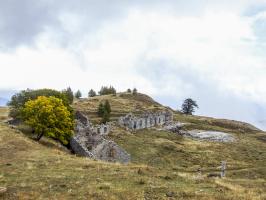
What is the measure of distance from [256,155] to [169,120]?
5193cm

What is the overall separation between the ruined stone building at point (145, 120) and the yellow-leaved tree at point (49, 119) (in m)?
64.3

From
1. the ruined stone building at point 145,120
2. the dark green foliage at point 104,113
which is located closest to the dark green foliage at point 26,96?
the dark green foliage at point 104,113

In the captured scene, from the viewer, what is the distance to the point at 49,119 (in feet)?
224

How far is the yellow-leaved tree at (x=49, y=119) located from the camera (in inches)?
2694

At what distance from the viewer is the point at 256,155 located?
112000 mm

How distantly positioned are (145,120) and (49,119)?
260 ft

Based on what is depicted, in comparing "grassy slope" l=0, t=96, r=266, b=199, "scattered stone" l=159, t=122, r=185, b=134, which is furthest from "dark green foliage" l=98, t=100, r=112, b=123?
"grassy slope" l=0, t=96, r=266, b=199

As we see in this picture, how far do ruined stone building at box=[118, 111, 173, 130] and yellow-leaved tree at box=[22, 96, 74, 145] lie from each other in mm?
64258

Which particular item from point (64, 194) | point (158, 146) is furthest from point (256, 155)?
point (64, 194)

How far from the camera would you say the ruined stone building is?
13638 centimetres

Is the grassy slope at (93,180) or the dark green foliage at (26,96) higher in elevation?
the dark green foliage at (26,96)

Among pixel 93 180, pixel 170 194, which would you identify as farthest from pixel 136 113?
pixel 170 194

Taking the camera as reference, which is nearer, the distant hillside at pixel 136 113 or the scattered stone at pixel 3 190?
the scattered stone at pixel 3 190

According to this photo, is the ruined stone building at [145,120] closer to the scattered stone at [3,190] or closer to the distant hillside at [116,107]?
the distant hillside at [116,107]
